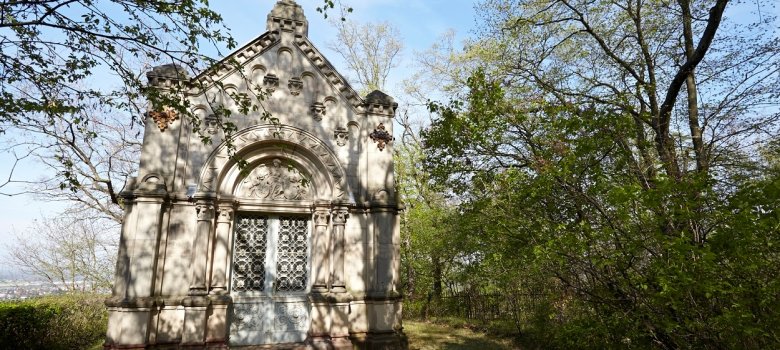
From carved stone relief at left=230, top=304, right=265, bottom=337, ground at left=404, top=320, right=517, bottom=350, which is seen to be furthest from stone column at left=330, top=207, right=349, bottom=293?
ground at left=404, top=320, right=517, bottom=350

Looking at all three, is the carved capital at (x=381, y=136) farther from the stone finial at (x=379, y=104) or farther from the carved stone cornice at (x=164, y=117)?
the carved stone cornice at (x=164, y=117)

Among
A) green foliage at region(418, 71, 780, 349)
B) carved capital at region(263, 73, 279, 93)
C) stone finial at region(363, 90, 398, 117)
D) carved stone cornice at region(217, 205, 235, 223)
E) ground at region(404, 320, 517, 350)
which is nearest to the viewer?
green foliage at region(418, 71, 780, 349)

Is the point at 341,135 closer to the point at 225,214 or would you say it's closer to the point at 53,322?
the point at 225,214

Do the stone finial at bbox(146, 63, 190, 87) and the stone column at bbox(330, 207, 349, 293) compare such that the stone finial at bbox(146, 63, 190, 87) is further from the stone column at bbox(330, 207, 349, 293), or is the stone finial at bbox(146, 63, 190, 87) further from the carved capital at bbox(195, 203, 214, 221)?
the stone column at bbox(330, 207, 349, 293)

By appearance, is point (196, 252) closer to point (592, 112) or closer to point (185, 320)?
point (185, 320)

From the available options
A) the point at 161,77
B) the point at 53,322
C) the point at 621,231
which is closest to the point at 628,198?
the point at 621,231

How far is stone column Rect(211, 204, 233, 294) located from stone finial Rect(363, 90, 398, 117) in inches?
150

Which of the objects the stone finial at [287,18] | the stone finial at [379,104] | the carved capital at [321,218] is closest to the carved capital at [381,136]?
the stone finial at [379,104]

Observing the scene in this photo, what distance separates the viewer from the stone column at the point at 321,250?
9156 mm

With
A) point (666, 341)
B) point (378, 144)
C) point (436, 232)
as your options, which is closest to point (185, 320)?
point (378, 144)

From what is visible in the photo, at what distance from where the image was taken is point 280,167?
9641 mm

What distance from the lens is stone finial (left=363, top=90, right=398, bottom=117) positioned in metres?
10.4

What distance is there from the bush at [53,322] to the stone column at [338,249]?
7241 millimetres

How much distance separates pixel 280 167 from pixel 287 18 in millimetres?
3515
